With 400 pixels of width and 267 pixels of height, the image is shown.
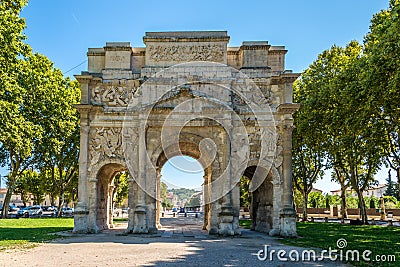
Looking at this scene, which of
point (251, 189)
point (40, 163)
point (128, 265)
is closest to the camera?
point (128, 265)

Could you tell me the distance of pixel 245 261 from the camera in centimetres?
1232

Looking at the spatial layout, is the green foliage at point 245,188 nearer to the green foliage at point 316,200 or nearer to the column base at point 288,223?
the column base at point 288,223

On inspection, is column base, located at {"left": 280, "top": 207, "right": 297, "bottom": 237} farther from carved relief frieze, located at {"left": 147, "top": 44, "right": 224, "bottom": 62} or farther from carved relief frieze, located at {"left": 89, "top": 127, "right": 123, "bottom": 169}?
carved relief frieze, located at {"left": 89, "top": 127, "right": 123, "bottom": 169}

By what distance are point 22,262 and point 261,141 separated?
13456 mm

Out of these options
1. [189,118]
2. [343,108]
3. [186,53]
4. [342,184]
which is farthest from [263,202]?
[342,184]

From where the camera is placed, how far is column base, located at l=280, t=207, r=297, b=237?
20422mm

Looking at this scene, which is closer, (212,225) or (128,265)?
(128,265)

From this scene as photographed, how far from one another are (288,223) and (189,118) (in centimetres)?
718

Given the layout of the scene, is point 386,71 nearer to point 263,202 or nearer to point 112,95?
point 263,202

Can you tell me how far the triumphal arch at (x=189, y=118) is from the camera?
845 inches

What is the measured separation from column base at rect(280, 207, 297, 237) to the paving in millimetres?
1846

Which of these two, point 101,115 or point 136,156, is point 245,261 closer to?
point 136,156

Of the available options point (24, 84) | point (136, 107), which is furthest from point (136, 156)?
point (24, 84)

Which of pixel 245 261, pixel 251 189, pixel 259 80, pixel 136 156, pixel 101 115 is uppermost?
pixel 259 80
